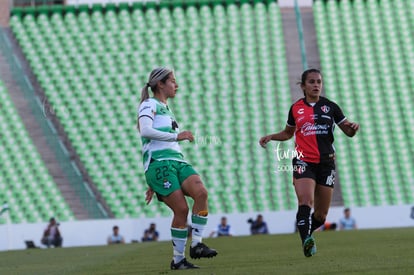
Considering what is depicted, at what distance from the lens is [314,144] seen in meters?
9.53

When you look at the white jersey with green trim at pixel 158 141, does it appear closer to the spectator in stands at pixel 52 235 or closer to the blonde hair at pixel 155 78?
the blonde hair at pixel 155 78

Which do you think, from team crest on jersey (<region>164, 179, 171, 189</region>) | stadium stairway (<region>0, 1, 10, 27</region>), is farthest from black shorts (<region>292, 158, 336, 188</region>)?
stadium stairway (<region>0, 1, 10, 27</region>)

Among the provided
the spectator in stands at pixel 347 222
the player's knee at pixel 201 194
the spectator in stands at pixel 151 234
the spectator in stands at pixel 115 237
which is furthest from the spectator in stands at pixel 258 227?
the player's knee at pixel 201 194

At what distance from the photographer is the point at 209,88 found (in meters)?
27.0

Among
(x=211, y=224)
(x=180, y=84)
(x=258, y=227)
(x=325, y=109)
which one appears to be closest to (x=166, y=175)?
(x=325, y=109)

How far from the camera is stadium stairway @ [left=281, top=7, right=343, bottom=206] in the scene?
2771cm

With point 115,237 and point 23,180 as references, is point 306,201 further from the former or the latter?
point 23,180

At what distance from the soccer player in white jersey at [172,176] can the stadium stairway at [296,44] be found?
62.8 ft

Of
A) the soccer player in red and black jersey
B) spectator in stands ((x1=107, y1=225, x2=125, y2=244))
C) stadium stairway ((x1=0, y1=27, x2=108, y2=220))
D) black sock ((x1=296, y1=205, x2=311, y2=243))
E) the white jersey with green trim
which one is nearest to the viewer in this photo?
the white jersey with green trim

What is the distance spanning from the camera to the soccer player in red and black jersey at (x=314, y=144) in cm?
938

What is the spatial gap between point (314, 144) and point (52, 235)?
13.6 m

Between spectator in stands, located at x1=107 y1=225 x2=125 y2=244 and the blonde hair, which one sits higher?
the blonde hair

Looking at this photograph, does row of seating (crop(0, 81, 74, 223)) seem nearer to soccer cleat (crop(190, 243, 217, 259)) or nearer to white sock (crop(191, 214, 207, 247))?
white sock (crop(191, 214, 207, 247))

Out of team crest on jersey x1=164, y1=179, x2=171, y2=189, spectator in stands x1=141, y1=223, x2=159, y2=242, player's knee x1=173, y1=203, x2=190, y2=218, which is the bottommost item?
spectator in stands x1=141, y1=223, x2=159, y2=242
